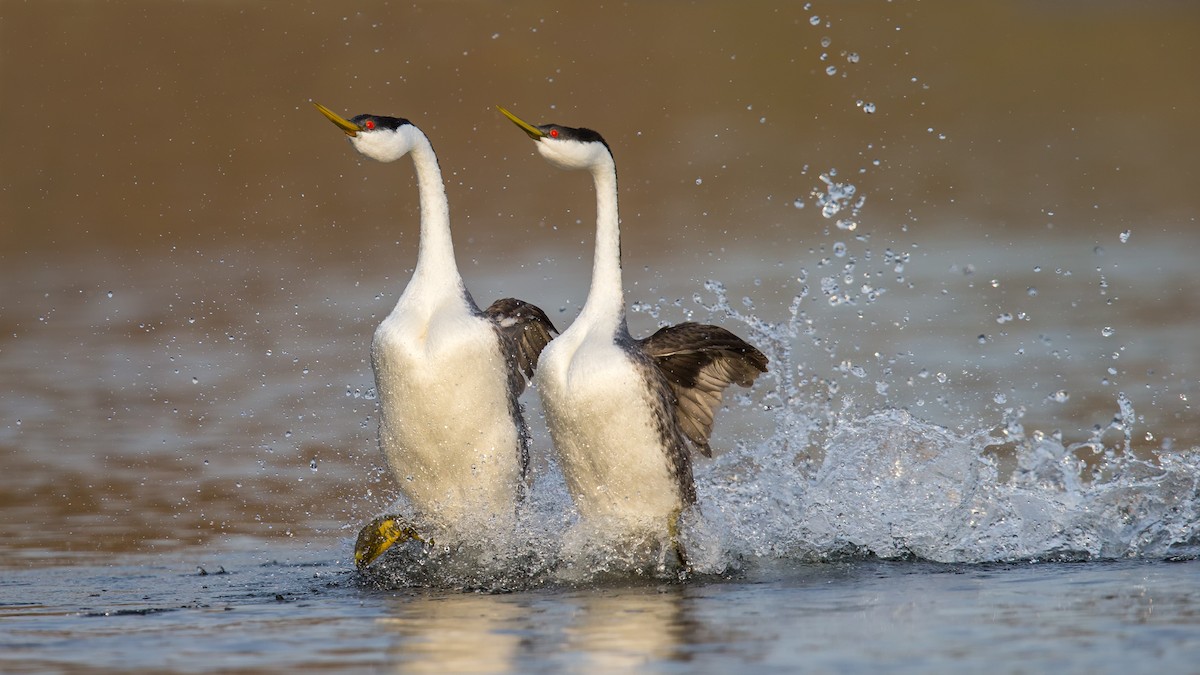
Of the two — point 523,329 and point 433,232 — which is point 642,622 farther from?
point 523,329

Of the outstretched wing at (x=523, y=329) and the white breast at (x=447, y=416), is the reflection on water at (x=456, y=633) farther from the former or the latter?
the outstretched wing at (x=523, y=329)

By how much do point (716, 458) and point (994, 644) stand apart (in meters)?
4.59

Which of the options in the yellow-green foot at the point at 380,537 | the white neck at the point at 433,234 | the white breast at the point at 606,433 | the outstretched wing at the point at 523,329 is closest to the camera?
the white breast at the point at 606,433

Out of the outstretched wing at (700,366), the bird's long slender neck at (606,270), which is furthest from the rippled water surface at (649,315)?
the bird's long slender neck at (606,270)

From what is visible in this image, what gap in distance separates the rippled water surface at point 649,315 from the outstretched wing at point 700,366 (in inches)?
19.9

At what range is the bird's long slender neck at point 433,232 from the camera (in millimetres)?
9672

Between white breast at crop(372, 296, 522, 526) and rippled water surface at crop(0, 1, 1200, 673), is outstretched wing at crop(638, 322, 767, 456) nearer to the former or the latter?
rippled water surface at crop(0, 1, 1200, 673)

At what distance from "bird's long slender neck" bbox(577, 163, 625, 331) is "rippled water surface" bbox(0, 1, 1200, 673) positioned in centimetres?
109

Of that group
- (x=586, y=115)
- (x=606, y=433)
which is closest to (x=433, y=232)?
(x=606, y=433)

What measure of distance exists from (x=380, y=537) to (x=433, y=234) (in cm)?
154

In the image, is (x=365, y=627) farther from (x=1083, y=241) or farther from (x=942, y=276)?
(x=1083, y=241)

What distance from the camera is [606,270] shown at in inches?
368

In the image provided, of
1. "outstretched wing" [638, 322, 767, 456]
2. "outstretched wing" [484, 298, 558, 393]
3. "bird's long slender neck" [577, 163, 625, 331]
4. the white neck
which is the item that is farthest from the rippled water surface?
the white neck

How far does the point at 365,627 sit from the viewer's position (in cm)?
811
